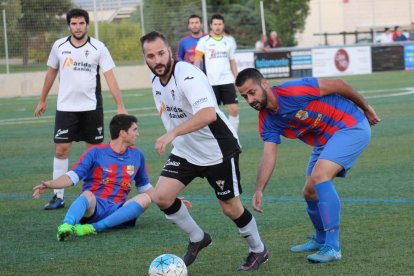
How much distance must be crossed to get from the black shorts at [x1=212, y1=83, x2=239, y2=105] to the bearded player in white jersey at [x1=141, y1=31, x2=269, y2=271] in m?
8.93

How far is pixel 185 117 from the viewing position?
652 centimetres

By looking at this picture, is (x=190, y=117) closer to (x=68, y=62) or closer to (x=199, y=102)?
(x=199, y=102)

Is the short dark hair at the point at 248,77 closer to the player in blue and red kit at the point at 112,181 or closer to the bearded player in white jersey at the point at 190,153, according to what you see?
the bearded player in white jersey at the point at 190,153

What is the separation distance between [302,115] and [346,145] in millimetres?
410

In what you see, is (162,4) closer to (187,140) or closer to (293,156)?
(293,156)

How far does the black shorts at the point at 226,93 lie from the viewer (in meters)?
15.7

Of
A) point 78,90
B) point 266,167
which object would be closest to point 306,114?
point 266,167

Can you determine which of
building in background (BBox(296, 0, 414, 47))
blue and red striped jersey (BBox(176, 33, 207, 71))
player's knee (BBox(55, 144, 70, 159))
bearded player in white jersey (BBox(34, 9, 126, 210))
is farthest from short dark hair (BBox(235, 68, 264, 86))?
building in background (BBox(296, 0, 414, 47))

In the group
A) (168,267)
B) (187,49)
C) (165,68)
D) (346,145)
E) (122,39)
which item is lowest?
(168,267)

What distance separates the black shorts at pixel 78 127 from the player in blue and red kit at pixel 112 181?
5.45 feet

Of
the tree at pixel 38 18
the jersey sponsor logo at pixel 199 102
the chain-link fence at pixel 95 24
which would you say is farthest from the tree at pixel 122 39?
the jersey sponsor logo at pixel 199 102

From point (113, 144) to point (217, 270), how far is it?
2292 mm

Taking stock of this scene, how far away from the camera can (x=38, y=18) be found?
3462 centimetres

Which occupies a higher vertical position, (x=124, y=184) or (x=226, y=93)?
(x=226, y=93)
